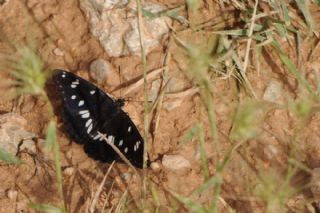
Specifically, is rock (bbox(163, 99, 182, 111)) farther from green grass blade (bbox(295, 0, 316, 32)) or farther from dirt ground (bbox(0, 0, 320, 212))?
green grass blade (bbox(295, 0, 316, 32))

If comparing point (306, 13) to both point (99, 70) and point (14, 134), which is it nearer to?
point (99, 70)

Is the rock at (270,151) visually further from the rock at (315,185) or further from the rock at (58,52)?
the rock at (58,52)

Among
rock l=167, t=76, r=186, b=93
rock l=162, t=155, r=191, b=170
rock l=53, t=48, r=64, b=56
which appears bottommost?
rock l=162, t=155, r=191, b=170

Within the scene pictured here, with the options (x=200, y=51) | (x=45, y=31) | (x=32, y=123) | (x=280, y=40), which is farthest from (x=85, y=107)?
(x=200, y=51)

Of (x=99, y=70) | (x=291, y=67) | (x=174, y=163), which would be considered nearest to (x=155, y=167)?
(x=174, y=163)

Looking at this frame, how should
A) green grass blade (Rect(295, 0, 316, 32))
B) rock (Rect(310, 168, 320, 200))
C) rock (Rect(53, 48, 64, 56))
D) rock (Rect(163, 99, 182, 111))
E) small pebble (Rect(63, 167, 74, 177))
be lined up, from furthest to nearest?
1. green grass blade (Rect(295, 0, 316, 32))
2. rock (Rect(53, 48, 64, 56))
3. rock (Rect(163, 99, 182, 111))
4. small pebble (Rect(63, 167, 74, 177))
5. rock (Rect(310, 168, 320, 200))

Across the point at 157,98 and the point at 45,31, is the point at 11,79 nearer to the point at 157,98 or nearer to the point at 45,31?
the point at 45,31

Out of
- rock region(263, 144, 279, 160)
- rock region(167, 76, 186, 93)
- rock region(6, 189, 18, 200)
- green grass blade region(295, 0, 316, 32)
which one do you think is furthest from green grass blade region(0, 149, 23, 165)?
green grass blade region(295, 0, 316, 32)
